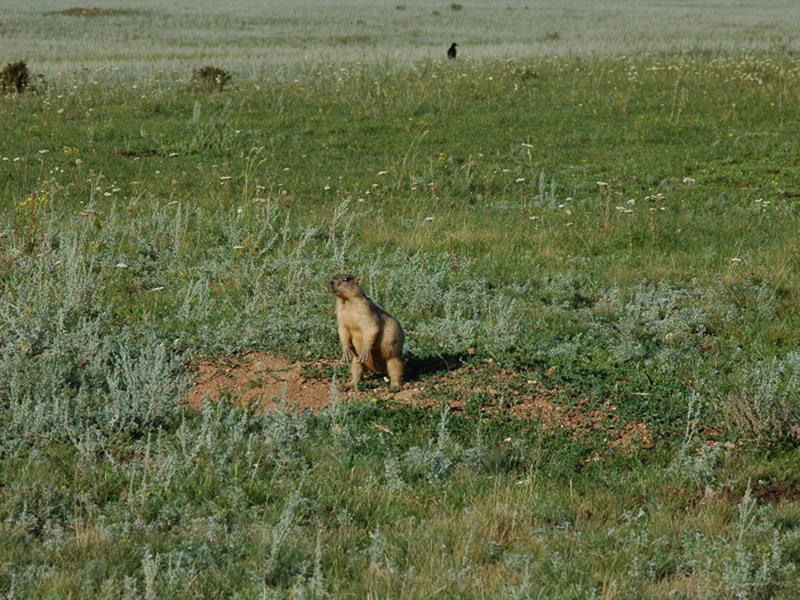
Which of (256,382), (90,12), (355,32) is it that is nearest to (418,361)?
(256,382)

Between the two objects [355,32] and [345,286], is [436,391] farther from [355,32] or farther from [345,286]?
[355,32]

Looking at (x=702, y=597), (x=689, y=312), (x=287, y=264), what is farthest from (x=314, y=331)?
(x=702, y=597)

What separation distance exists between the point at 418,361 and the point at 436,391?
583mm

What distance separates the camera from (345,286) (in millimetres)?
6168

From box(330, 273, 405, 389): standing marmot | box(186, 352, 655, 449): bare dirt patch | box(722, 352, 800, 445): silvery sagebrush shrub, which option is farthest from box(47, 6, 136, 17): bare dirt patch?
box(722, 352, 800, 445): silvery sagebrush shrub

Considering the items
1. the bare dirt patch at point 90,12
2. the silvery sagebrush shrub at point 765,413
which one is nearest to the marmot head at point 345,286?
the silvery sagebrush shrub at point 765,413

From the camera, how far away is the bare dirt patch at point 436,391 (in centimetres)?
595

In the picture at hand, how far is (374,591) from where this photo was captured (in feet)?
12.8

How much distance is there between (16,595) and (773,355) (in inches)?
223

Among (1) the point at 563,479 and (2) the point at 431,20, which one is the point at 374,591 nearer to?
(1) the point at 563,479

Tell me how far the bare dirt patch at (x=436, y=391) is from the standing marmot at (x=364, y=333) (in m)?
0.16

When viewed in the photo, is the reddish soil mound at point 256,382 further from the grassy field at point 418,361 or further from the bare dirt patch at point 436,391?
the grassy field at point 418,361

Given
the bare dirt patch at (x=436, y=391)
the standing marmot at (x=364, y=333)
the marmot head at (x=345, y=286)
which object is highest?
the marmot head at (x=345, y=286)

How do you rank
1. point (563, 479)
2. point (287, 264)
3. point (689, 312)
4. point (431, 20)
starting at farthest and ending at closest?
point (431, 20), point (287, 264), point (689, 312), point (563, 479)
